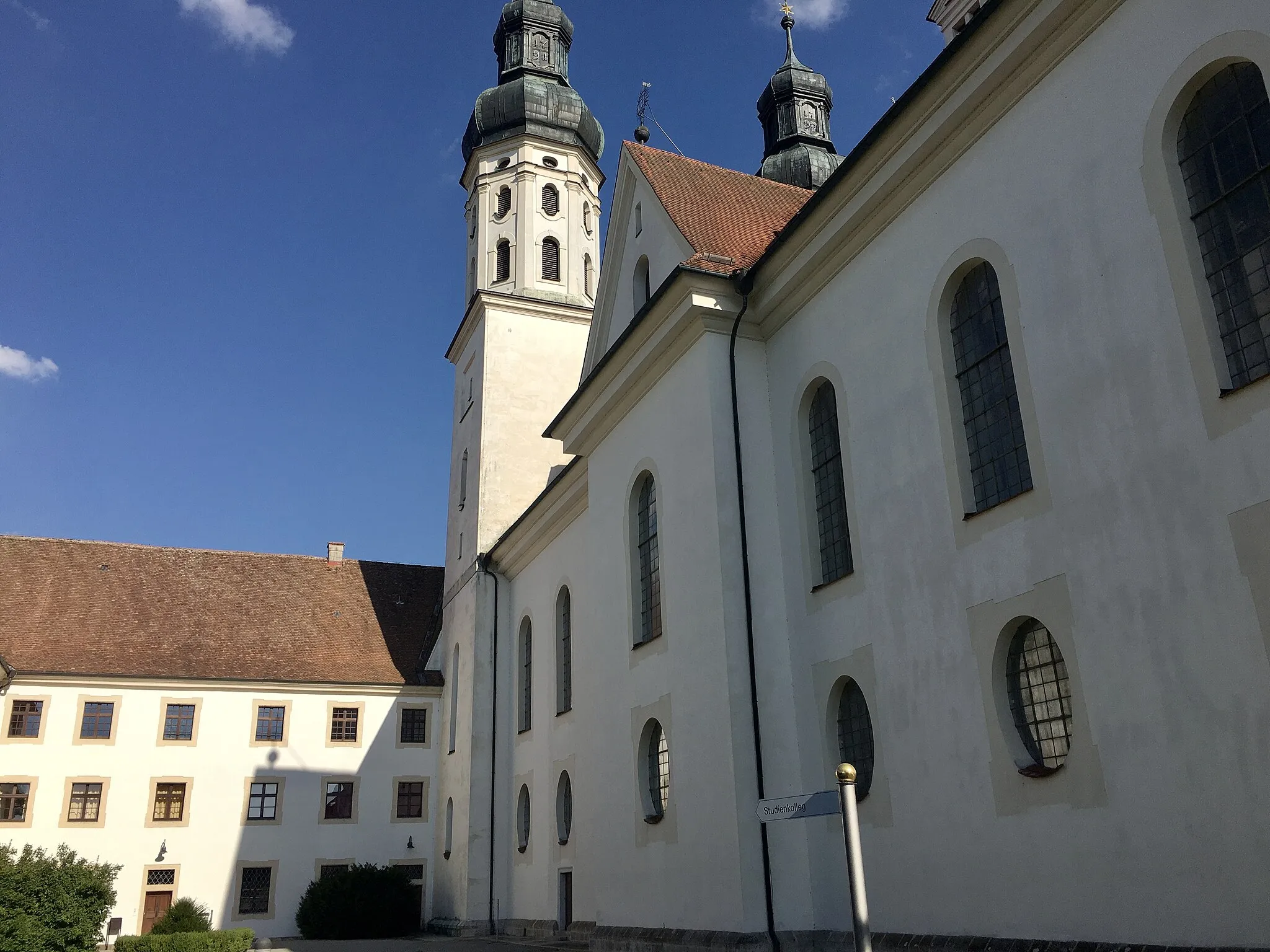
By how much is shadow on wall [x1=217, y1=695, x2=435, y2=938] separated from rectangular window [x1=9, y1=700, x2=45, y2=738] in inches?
214

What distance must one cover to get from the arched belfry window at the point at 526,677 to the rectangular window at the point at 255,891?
29.2 feet

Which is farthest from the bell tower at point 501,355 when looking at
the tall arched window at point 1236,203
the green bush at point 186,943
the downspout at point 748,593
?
the tall arched window at point 1236,203

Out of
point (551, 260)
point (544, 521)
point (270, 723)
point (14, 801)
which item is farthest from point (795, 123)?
point (14, 801)

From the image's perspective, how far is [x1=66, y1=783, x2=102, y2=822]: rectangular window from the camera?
A: 2675 cm

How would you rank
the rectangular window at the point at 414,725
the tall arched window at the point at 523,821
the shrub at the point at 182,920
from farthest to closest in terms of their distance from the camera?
the rectangular window at the point at 414,725
the shrub at the point at 182,920
the tall arched window at the point at 523,821

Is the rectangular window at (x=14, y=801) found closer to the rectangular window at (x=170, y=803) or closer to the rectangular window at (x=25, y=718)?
the rectangular window at (x=25, y=718)

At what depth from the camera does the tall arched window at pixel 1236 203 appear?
7551mm

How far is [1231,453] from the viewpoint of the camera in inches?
290

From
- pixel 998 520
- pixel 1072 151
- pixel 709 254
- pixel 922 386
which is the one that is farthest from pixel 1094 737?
pixel 709 254

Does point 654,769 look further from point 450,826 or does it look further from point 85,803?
point 85,803

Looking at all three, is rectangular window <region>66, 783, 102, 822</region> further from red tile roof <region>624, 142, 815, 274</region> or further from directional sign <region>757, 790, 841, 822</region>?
directional sign <region>757, 790, 841, 822</region>

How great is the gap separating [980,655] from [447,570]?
23001mm

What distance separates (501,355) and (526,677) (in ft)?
31.2

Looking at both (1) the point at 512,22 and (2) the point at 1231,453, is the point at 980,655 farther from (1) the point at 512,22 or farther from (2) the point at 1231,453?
(1) the point at 512,22
